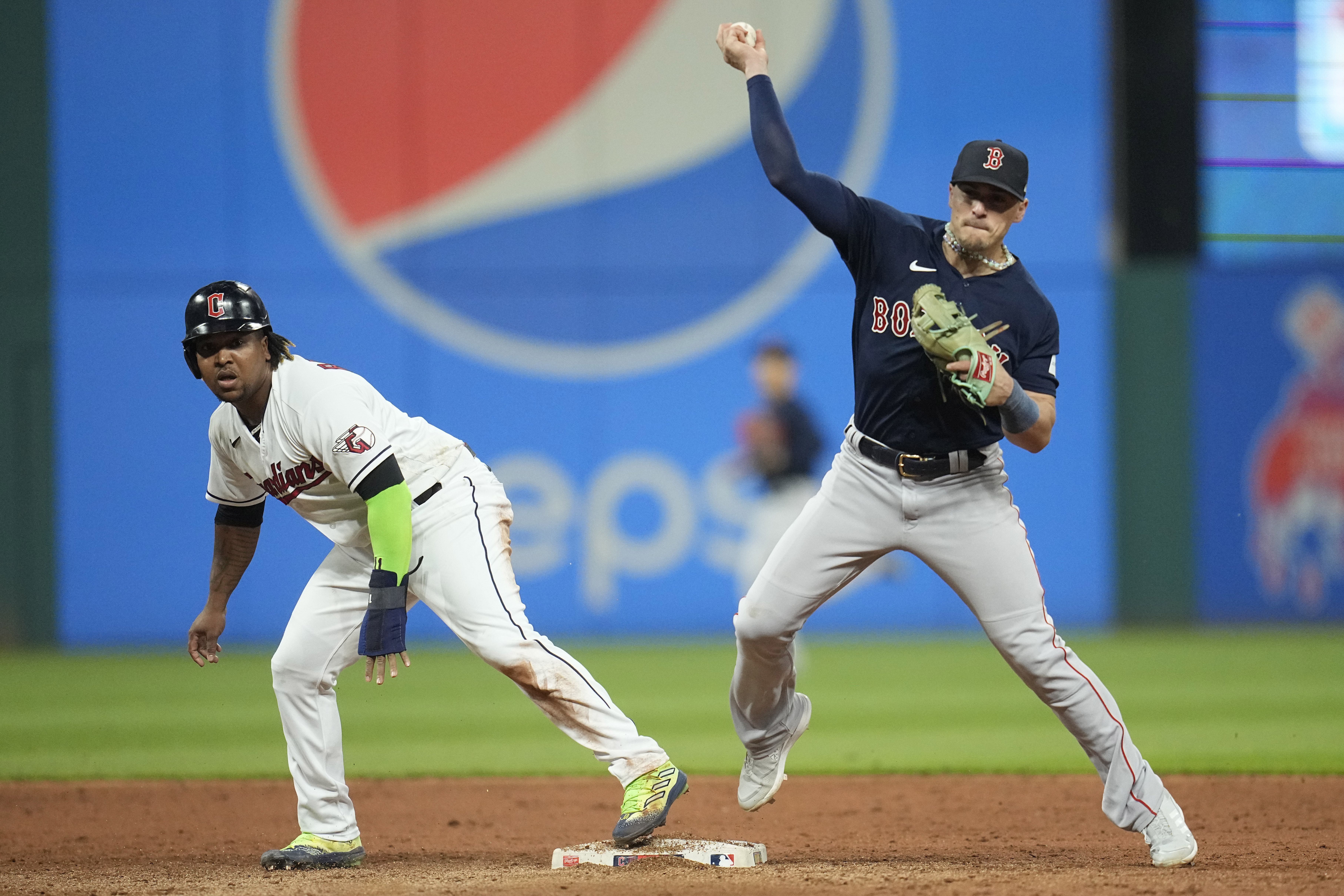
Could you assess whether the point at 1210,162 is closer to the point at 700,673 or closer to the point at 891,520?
the point at 700,673

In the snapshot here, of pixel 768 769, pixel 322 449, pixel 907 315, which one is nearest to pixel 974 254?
pixel 907 315

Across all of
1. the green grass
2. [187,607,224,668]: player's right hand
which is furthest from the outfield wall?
[187,607,224,668]: player's right hand

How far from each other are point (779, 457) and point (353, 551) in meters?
4.96

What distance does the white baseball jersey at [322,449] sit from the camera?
4.11 metres

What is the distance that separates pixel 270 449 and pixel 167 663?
743 centimetres

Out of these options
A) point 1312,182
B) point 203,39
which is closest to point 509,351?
point 203,39

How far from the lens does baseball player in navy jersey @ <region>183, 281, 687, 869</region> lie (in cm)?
410

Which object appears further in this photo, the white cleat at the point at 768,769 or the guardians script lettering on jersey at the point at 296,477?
the white cleat at the point at 768,769

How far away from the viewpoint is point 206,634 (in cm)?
462

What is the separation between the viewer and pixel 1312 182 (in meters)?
12.5

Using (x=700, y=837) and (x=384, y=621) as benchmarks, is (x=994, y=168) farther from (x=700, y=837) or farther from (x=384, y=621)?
(x=700, y=837)

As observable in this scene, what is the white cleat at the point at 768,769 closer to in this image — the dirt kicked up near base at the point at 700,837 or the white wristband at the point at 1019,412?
the dirt kicked up near base at the point at 700,837

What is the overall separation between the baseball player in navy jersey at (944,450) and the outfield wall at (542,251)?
26.1 ft

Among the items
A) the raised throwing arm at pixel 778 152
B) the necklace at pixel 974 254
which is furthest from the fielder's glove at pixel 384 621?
the necklace at pixel 974 254
